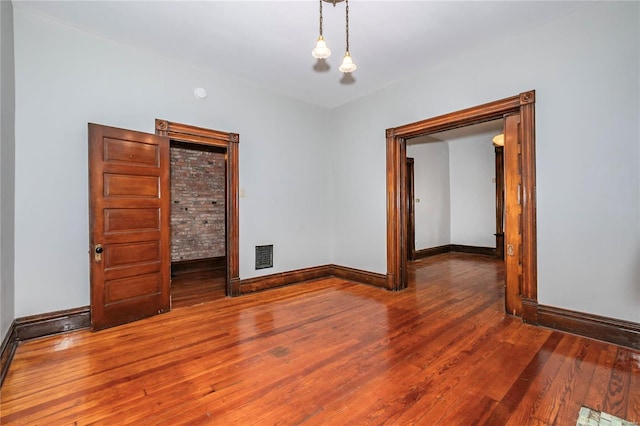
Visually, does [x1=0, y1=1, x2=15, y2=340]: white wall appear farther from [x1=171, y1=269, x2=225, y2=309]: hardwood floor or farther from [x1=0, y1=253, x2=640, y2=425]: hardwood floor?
[x1=171, y1=269, x2=225, y2=309]: hardwood floor

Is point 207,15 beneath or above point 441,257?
above

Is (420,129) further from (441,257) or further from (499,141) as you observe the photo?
(441,257)

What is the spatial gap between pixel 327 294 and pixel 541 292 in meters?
2.65

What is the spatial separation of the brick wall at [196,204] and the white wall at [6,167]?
3.20 metres

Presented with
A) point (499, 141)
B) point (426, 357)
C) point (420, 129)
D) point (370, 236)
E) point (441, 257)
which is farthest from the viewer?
point (441, 257)

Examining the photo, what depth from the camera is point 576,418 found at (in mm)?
1770

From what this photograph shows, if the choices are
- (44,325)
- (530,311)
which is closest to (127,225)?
(44,325)

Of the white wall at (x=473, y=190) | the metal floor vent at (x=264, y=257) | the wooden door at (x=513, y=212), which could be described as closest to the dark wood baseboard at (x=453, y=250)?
the white wall at (x=473, y=190)

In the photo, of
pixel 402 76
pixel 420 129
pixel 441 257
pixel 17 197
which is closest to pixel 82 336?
pixel 17 197

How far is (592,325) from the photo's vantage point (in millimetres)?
2887

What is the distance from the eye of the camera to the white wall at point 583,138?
2.73 metres

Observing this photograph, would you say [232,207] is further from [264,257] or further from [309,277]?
[309,277]

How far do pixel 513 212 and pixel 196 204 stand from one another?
5.82 meters

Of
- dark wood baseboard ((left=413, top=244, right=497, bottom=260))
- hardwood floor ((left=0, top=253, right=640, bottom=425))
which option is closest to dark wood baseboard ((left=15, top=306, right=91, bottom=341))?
hardwood floor ((left=0, top=253, right=640, bottom=425))
